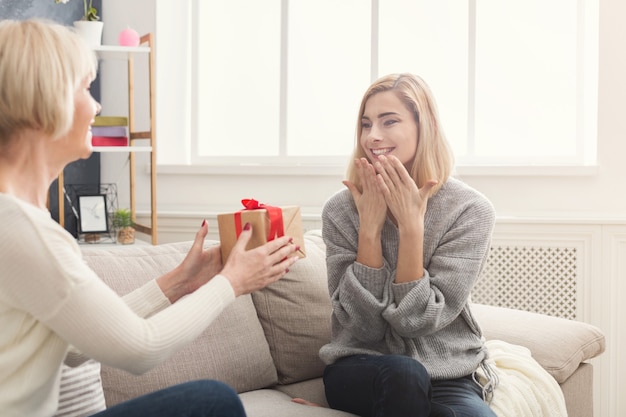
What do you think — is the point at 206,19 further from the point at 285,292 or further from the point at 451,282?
the point at 451,282

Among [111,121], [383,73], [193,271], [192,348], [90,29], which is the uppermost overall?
[90,29]

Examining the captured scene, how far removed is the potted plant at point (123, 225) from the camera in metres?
3.67

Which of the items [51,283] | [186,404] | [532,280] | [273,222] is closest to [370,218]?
[273,222]

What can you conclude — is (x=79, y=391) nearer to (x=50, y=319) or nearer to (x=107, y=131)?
(x=50, y=319)

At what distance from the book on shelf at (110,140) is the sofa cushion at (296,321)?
1436 mm

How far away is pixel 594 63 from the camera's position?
359 centimetres

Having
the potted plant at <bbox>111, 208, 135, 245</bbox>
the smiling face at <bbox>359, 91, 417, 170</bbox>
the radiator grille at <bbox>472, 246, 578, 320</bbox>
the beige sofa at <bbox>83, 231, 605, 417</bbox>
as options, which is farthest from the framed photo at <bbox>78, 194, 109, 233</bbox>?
the smiling face at <bbox>359, 91, 417, 170</bbox>

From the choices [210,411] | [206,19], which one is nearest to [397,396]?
[210,411]

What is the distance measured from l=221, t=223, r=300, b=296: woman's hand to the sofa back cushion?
0.52m

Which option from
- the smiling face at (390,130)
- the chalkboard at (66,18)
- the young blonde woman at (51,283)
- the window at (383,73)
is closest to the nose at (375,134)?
the smiling face at (390,130)

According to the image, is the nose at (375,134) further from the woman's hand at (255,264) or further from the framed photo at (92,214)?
the framed photo at (92,214)

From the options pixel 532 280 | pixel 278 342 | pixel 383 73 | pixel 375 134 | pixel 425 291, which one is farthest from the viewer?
pixel 383 73

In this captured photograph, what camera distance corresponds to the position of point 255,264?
1.64 metres

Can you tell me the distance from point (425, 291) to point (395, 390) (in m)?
0.29
